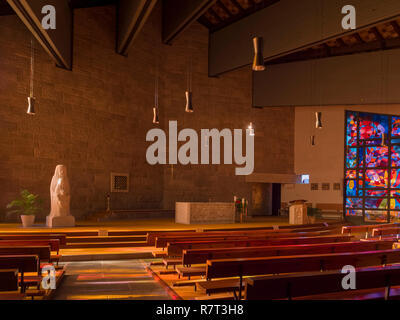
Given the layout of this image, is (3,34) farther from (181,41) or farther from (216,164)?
(216,164)

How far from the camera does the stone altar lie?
12.0 meters

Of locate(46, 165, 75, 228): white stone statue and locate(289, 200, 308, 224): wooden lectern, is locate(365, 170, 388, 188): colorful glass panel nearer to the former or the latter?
locate(289, 200, 308, 224): wooden lectern

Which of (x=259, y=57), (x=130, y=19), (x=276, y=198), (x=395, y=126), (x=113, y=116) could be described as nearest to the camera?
(x=259, y=57)

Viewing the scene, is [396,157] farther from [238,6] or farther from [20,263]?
[20,263]

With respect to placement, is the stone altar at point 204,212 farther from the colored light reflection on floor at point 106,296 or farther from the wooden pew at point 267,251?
the colored light reflection on floor at point 106,296

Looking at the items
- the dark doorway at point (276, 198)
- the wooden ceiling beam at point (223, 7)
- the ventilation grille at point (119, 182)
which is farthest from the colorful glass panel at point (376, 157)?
the ventilation grille at point (119, 182)

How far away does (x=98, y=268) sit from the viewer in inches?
270

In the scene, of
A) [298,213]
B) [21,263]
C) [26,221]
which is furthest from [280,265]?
[298,213]

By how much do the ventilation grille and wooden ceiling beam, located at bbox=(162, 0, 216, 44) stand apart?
211 inches

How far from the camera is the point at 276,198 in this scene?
1838cm

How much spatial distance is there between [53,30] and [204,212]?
256 inches

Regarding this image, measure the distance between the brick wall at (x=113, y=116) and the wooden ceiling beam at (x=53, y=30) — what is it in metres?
0.70

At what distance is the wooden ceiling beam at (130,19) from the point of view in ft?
33.3
